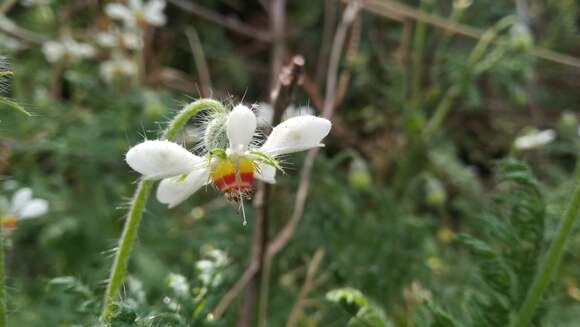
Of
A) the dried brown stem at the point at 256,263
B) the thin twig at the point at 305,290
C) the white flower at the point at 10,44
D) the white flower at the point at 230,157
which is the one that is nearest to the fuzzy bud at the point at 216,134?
the white flower at the point at 230,157

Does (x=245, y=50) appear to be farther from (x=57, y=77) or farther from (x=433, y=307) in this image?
(x=433, y=307)

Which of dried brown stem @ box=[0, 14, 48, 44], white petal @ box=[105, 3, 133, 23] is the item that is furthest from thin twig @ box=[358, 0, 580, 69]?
dried brown stem @ box=[0, 14, 48, 44]

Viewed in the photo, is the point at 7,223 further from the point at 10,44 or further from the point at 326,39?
the point at 326,39

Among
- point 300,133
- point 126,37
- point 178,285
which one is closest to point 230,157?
point 300,133

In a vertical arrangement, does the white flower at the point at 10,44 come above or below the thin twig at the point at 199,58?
below

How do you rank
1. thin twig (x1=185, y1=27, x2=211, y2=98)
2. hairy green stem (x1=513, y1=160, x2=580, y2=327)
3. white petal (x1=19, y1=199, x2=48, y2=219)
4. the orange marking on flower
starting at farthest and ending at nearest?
thin twig (x1=185, y1=27, x2=211, y2=98), white petal (x1=19, y1=199, x2=48, y2=219), the orange marking on flower, hairy green stem (x1=513, y1=160, x2=580, y2=327)

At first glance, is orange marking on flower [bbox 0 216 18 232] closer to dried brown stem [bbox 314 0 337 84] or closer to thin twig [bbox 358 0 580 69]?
thin twig [bbox 358 0 580 69]

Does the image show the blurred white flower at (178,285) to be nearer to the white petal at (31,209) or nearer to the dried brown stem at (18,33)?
the white petal at (31,209)
